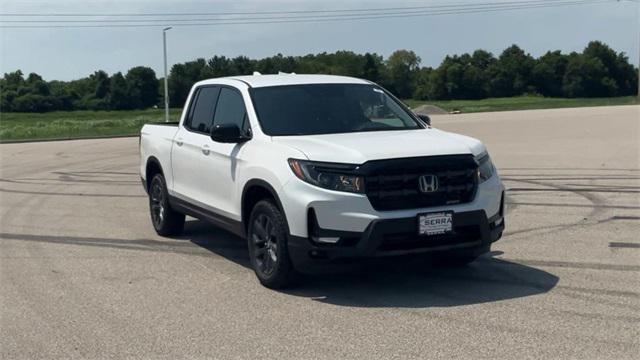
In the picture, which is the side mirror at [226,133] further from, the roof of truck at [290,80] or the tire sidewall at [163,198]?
the tire sidewall at [163,198]

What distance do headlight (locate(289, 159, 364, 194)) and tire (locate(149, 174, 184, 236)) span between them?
10.7 feet

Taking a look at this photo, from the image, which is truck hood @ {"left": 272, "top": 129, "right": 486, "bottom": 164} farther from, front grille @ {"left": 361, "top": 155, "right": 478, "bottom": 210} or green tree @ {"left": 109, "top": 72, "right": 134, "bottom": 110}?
green tree @ {"left": 109, "top": 72, "right": 134, "bottom": 110}

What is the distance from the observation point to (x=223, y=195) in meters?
7.52

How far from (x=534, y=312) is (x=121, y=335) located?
2991 millimetres

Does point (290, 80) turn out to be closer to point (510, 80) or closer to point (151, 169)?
point (151, 169)

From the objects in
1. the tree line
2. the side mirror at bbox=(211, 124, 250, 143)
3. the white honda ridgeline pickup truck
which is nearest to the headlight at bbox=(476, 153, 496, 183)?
the white honda ridgeline pickup truck

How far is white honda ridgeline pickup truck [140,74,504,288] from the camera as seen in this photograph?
6.08m

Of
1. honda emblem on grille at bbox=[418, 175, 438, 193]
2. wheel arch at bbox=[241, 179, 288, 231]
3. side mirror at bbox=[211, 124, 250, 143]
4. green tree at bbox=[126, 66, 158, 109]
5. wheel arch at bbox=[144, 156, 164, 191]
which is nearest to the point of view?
honda emblem on grille at bbox=[418, 175, 438, 193]

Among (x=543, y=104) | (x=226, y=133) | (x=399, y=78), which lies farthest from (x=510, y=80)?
(x=226, y=133)

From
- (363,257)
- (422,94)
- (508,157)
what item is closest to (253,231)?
(363,257)

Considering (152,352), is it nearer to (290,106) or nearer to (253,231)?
(253,231)

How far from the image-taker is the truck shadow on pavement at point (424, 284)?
6246mm

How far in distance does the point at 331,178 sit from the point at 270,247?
963 mm

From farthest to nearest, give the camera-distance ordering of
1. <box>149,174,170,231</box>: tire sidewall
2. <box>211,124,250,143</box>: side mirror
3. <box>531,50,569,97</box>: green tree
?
1. <box>531,50,569,97</box>: green tree
2. <box>149,174,170,231</box>: tire sidewall
3. <box>211,124,250,143</box>: side mirror
